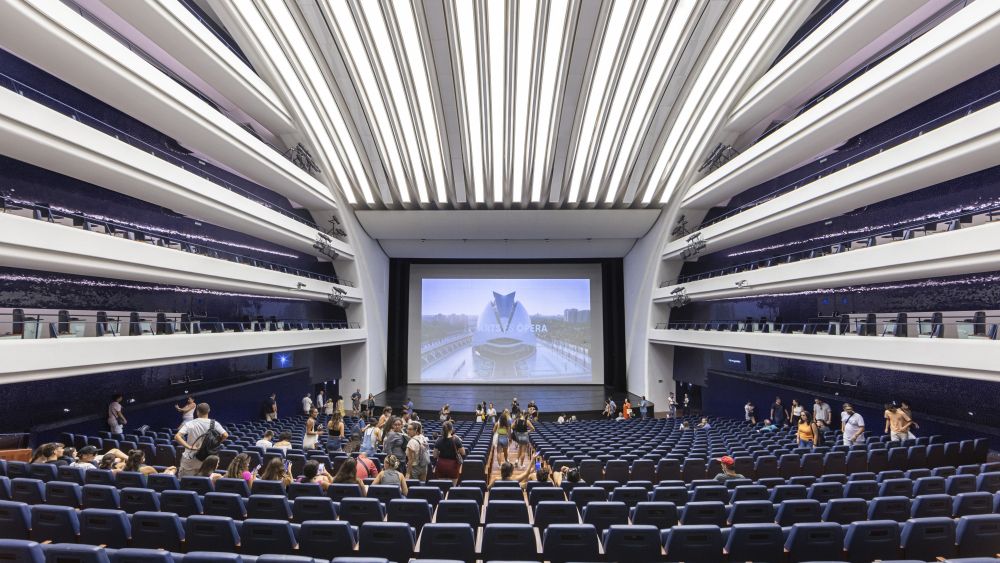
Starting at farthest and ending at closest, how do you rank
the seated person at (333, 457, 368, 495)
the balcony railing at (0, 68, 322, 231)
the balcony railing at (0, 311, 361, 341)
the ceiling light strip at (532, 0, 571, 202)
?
the ceiling light strip at (532, 0, 571, 202) < the balcony railing at (0, 68, 322, 231) < the balcony railing at (0, 311, 361, 341) < the seated person at (333, 457, 368, 495)

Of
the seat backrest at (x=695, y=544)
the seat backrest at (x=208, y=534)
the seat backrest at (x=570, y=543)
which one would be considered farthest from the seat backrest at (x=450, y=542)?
the seat backrest at (x=695, y=544)

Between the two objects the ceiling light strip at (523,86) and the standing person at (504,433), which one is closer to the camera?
the standing person at (504,433)

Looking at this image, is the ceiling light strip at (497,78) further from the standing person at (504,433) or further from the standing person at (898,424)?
the standing person at (898,424)

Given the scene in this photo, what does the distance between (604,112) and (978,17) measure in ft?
38.0

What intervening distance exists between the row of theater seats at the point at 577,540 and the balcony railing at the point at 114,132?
9.99m

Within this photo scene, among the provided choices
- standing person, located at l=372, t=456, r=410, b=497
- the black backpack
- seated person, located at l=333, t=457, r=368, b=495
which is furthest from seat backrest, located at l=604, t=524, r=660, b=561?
the black backpack

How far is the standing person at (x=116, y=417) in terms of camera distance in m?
12.5

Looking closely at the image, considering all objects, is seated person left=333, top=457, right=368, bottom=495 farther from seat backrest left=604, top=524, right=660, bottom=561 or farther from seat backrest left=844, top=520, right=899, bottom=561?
seat backrest left=844, top=520, right=899, bottom=561

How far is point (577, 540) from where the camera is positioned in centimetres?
427

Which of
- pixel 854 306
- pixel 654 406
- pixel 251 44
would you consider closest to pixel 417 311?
pixel 654 406

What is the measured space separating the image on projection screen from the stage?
732mm

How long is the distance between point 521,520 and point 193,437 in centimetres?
597

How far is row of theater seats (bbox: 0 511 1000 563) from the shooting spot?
4.25m

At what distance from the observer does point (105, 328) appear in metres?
11.4
